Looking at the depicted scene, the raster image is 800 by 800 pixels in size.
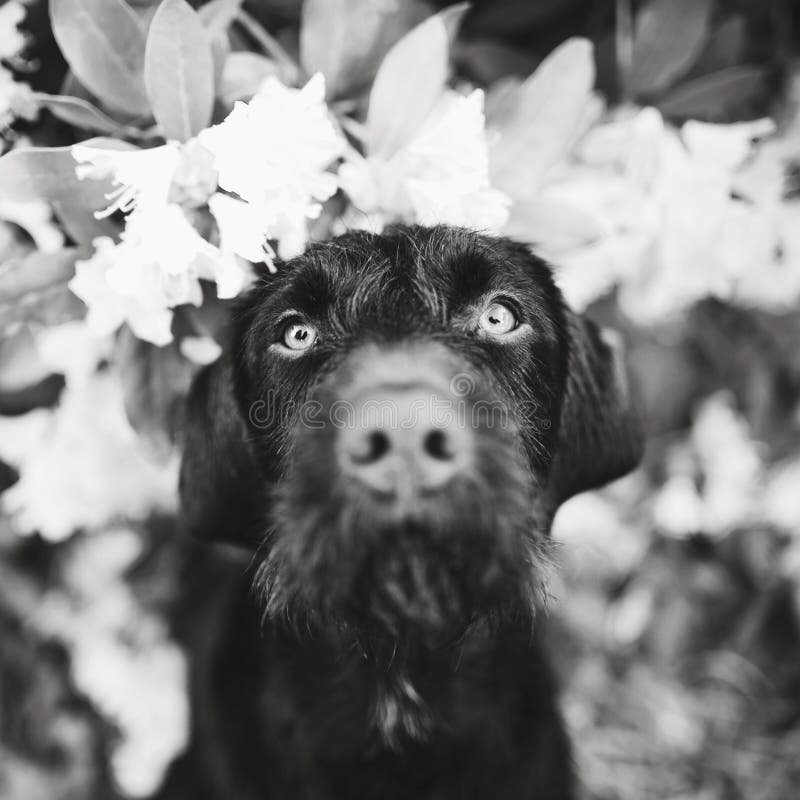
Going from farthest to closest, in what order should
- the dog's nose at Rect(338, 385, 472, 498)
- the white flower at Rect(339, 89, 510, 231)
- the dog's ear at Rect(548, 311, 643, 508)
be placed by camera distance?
the dog's ear at Rect(548, 311, 643, 508), the white flower at Rect(339, 89, 510, 231), the dog's nose at Rect(338, 385, 472, 498)

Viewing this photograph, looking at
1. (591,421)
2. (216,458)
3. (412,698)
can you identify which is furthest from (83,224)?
(412,698)

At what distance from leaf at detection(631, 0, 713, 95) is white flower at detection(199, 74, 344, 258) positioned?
39.2 inches

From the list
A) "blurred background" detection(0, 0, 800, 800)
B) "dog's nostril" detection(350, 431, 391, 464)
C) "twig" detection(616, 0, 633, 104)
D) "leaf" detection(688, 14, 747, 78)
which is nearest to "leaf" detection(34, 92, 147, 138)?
"blurred background" detection(0, 0, 800, 800)

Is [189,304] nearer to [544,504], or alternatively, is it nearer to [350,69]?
[350,69]

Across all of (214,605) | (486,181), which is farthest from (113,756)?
(486,181)

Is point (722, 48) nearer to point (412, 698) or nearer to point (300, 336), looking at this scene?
point (300, 336)

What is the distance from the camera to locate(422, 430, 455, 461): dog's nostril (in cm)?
98

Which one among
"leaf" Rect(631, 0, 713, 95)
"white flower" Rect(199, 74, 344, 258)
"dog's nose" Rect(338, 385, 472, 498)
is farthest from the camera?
"leaf" Rect(631, 0, 713, 95)

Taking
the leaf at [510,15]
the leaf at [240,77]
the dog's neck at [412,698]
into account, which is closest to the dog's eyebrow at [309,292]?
the leaf at [240,77]

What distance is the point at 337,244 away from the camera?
1.40m

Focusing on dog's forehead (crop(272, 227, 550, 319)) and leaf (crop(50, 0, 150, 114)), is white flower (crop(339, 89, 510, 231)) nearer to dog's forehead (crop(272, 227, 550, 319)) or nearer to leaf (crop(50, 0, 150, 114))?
dog's forehead (crop(272, 227, 550, 319))

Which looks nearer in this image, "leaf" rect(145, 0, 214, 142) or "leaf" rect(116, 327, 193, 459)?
"leaf" rect(145, 0, 214, 142)

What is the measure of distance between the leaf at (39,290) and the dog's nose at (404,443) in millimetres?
686

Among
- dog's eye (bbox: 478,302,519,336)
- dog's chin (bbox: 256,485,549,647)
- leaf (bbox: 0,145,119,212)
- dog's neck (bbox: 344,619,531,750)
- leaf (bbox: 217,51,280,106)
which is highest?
leaf (bbox: 217,51,280,106)
